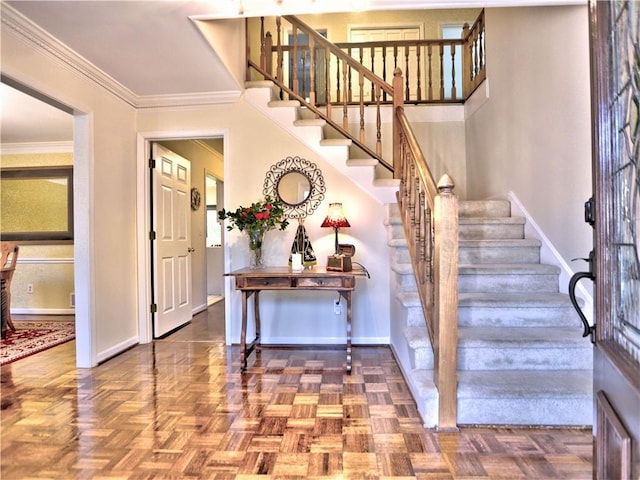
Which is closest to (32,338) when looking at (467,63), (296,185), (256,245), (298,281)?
(256,245)

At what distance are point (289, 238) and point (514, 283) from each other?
6.38 ft

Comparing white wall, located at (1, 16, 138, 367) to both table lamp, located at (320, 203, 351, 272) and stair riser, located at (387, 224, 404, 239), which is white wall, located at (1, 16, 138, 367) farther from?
stair riser, located at (387, 224, 404, 239)

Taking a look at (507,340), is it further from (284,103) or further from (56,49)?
(56,49)

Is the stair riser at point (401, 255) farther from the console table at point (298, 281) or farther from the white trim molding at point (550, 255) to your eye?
the white trim molding at point (550, 255)

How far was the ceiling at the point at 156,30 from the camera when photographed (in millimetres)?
2121

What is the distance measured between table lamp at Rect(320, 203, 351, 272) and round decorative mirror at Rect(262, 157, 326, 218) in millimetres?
302

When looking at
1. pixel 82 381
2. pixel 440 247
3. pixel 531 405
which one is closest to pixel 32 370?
pixel 82 381

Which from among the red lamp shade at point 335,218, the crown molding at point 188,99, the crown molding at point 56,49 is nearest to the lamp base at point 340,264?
the red lamp shade at point 335,218

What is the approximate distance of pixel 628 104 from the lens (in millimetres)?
752

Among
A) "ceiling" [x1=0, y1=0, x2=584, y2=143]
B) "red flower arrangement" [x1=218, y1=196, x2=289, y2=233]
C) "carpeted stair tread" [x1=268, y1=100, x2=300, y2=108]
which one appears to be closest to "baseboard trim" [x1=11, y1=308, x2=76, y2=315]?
"ceiling" [x1=0, y1=0, x2=584, y2=143]

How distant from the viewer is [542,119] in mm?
2693

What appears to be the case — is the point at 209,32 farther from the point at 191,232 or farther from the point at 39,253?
the point at 39,253

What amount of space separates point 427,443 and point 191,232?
158 inches

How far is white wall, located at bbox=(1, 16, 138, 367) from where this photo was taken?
271cm
